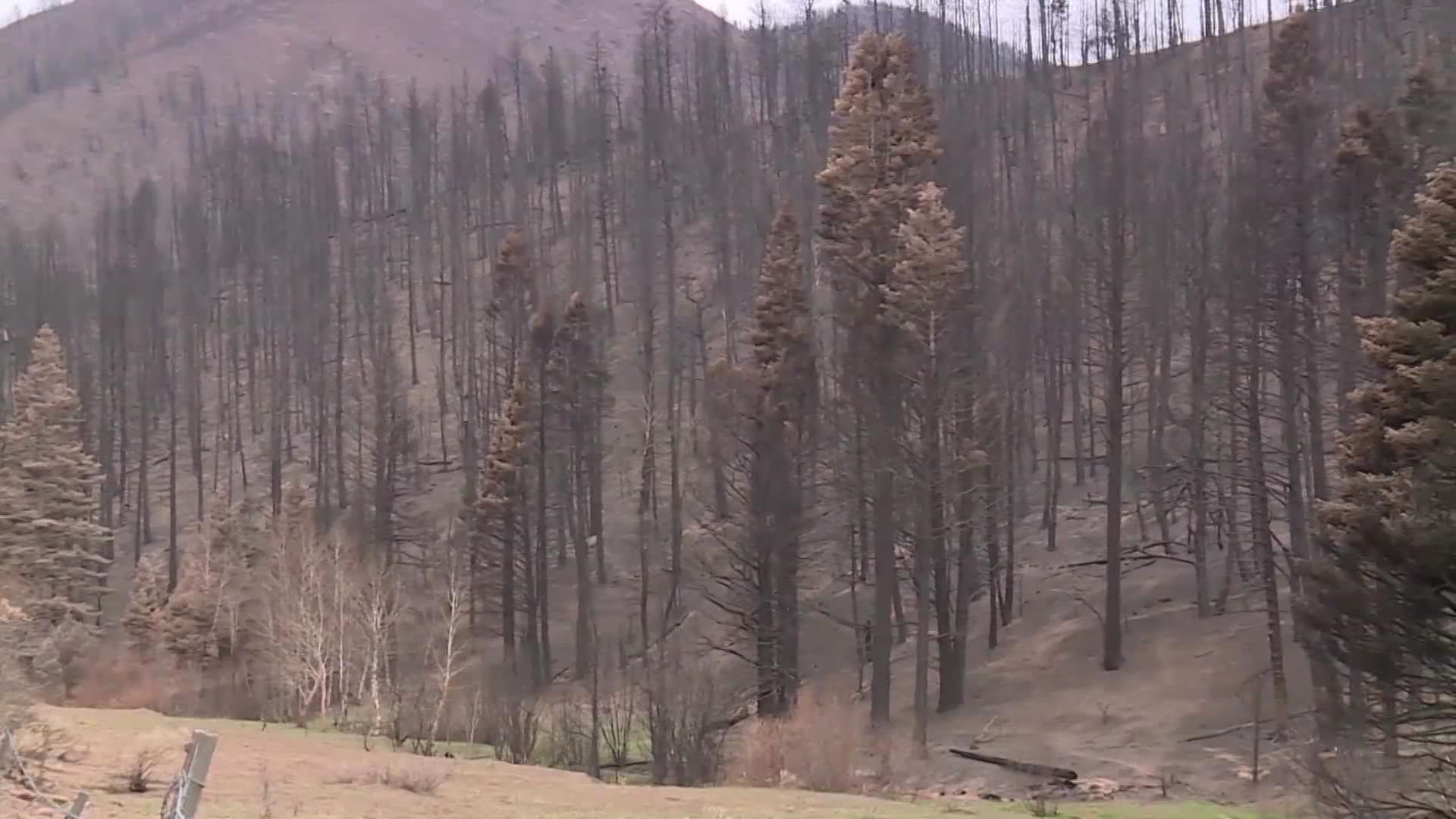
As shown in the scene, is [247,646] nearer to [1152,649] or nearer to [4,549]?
[4,549]

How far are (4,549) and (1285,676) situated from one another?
130 feet

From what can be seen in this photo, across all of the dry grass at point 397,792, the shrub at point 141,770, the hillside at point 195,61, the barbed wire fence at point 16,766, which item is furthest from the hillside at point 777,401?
the hillside at point 195,61

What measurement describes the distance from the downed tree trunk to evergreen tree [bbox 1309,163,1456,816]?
9.35 meters

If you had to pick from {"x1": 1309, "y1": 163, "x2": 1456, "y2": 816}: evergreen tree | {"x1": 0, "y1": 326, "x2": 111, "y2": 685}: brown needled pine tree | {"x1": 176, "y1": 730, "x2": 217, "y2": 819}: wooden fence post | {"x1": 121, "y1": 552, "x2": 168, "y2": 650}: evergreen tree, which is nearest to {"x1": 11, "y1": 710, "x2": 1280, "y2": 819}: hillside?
{"x1": 176, "y1": 730, "x2": 217, "y2": 819}: wooden fence post

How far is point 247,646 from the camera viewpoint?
140 feet

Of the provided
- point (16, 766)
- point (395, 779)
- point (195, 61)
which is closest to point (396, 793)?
point (395, 779)

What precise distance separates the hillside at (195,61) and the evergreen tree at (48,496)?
75.1 meters

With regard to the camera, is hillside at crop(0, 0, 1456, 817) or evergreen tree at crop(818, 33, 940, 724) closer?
hillside at crop(0, 0, 1456, 817)

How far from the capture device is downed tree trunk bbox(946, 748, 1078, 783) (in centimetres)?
2417

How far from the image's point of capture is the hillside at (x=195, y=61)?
121812mm

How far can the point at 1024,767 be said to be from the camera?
25.2 m

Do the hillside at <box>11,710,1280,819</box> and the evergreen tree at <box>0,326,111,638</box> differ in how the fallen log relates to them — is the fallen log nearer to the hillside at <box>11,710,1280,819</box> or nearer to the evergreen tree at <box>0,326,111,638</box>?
the hillside at <box>11,710,1280,819</box>

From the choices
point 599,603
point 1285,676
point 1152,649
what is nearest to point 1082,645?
point 1152,649

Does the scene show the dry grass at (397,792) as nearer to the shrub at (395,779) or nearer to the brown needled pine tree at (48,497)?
the shrub at (395,779)
